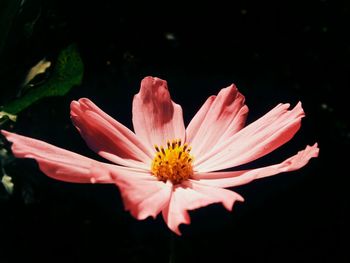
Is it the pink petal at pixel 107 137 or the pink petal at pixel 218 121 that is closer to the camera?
the pink petal at pixel 107 137

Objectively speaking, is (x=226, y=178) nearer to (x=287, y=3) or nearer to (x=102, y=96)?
(x=102, y=96)

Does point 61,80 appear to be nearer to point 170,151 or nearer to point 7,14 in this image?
point 7,14

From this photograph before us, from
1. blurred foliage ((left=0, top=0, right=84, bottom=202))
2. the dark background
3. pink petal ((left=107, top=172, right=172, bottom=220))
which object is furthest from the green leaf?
pink petal ((left=107, top=172, right=172, bottom=220))

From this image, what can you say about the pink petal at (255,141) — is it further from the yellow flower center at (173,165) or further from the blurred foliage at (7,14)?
the blurred foliage at (7,14)

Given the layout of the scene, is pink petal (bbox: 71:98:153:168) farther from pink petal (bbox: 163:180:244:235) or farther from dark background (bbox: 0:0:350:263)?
dark background (bbox: 0:0:350:263)

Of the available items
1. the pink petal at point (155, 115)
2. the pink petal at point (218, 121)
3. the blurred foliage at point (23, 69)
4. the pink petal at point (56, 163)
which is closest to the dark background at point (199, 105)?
the blurred foliage at point (23, 69)

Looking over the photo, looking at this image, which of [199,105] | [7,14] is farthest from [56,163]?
[199,105]
